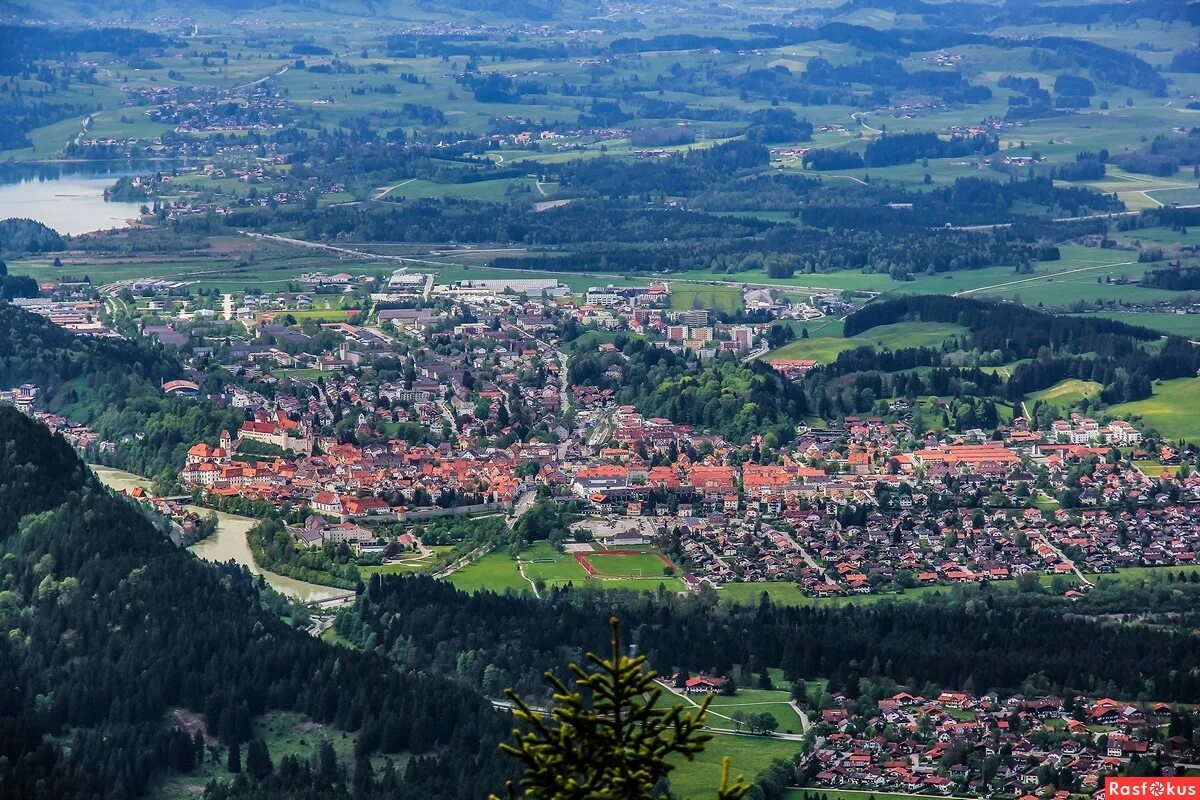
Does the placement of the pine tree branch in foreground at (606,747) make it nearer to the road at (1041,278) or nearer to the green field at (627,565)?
the green field at (627,565)

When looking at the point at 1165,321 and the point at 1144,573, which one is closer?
the point at 1144,573

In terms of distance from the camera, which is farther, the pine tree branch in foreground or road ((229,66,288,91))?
road ((229,66,288,91))

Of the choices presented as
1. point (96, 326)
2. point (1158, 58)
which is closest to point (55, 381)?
point (96, 326)

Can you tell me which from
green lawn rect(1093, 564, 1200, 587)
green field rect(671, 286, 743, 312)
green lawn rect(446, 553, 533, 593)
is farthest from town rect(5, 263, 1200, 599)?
green field rect(671, 286, 743, 312)

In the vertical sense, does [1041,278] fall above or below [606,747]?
below

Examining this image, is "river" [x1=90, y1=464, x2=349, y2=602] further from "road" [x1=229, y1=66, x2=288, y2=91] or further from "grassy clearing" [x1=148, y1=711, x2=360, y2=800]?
"road" [x1=229, y1=66, x2=288, y2=91]

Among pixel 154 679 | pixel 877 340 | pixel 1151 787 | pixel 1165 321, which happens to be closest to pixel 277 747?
pixel 154 679

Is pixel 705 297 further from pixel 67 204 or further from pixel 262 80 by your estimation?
pixel 262 80
